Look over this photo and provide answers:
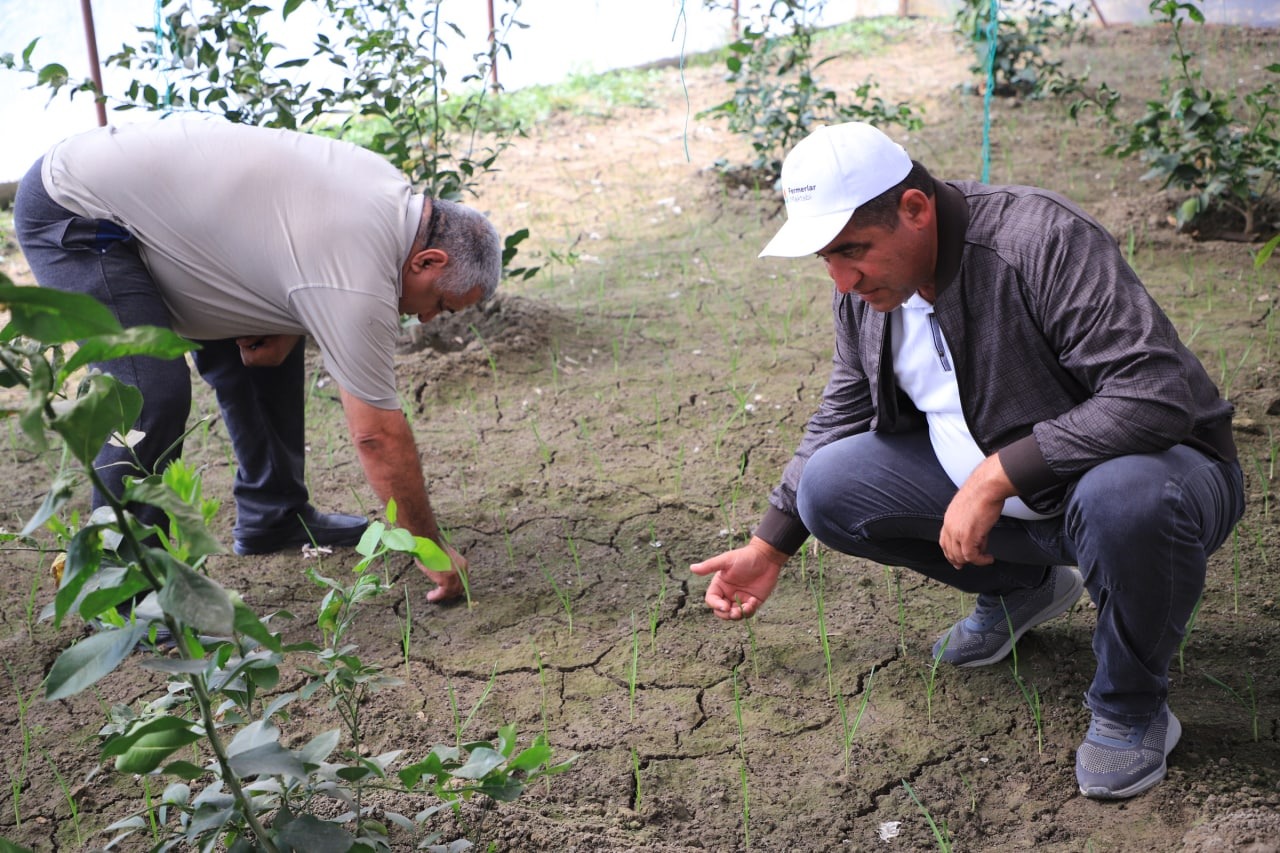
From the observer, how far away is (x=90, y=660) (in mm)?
1137

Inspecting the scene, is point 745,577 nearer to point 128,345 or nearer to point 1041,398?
point 1041,398

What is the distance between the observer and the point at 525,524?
10.0 feet

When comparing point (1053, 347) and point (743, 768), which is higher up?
point (1053, 347)

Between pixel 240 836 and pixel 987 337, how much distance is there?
1393 mm

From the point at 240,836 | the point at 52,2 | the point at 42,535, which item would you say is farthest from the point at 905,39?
the point at 240,836

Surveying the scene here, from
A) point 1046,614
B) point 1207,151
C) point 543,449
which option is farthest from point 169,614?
point 1207,151

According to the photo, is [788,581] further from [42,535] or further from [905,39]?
[905,39]

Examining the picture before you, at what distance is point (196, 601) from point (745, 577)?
4.49 feet

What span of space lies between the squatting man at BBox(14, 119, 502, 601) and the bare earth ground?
1.44 feet

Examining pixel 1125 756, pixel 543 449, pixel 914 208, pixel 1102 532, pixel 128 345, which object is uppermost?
pixel 128 345

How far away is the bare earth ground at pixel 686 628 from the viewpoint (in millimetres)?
1993

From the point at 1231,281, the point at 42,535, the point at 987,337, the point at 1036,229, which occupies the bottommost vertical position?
the point at 42,535

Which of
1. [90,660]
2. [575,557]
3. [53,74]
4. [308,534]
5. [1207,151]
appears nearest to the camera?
[90,660]

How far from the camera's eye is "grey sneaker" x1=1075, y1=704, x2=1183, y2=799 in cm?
194
